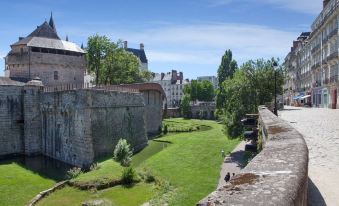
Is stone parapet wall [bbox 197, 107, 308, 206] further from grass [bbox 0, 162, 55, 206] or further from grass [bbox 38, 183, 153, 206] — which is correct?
grass [bbox 0, 162, 55, 206]

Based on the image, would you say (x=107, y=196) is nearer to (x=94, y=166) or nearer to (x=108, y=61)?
(x=94, y=166)

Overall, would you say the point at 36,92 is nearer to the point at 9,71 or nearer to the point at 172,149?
the point at 9,71

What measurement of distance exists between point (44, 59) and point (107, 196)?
76.3 ft

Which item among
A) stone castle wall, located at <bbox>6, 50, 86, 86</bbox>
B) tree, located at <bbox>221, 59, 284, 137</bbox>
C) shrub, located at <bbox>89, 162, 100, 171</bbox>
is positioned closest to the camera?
shrub, located at <bbox>89, 162, 100, 171</bbox>

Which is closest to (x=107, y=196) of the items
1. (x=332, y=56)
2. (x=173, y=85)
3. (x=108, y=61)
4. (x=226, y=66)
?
(x=332, y=56)

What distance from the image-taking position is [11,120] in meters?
31.0

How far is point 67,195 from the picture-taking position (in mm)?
19203

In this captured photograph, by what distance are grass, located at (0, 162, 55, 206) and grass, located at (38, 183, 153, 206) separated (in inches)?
62.6

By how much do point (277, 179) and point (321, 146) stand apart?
861 cm

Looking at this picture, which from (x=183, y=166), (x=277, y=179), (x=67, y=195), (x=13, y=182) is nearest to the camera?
(x=277, y=179)

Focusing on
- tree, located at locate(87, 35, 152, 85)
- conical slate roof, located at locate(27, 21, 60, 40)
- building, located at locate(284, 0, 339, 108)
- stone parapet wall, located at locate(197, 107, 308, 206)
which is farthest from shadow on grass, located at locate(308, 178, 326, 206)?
tree, located at locate(87, 35, 152, 85)

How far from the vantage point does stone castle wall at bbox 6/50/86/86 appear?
37.1 m

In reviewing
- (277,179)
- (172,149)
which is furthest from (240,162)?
(277,179)

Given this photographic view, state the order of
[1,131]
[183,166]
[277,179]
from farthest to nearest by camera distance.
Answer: [1,131]
[183,166]
[277,179]
